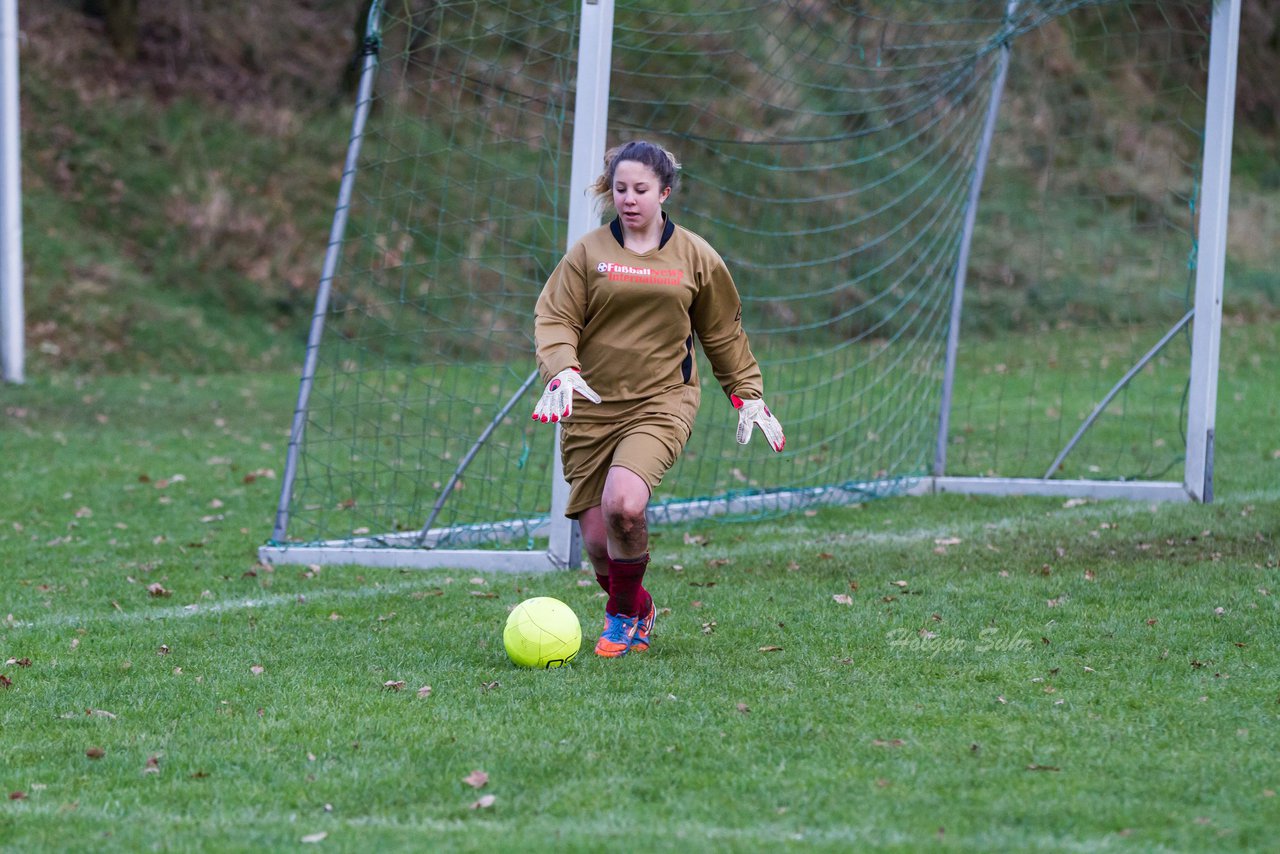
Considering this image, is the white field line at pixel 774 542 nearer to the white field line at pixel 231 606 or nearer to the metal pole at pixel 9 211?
the white field line at pixel 231 606

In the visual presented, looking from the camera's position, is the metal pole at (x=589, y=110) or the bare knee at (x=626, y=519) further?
the metal pole at (x=589, y=110)

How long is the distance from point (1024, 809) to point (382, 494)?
6489 mm

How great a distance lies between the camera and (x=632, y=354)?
17.8 ft

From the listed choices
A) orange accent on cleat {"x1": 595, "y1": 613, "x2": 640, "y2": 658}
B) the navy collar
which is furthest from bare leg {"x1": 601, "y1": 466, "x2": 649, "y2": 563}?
the navy collar

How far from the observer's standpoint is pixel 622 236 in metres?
5.41

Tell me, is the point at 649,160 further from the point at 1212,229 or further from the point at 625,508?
the point at 1212,229

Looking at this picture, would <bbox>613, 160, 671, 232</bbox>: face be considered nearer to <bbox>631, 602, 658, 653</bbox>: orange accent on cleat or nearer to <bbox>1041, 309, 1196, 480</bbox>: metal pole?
<bbox>631, 602, 658, 653</bbox>: orange accent on cleat

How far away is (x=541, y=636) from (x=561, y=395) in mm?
939

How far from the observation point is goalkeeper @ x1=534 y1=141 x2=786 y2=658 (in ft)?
17.3

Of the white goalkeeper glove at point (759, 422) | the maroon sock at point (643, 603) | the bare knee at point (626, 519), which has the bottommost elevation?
the maroon sock at point (643, 603)

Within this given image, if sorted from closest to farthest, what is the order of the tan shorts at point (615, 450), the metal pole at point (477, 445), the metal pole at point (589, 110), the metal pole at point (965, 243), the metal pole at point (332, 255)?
the tan shorts at point (615, 450), the metal pole at point (589, 110), the metal pole at point (332, 255), the metal pole at point (477, 445), the metal pole at point (965, 243)

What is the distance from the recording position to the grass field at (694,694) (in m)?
3.76

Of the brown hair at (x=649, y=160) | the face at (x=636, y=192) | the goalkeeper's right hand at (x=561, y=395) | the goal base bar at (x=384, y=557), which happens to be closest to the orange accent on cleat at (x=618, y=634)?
the goalkeeper's right hand at (x=561, y=395)

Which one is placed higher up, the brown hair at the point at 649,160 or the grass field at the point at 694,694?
the brown hair at the point at 649,160
